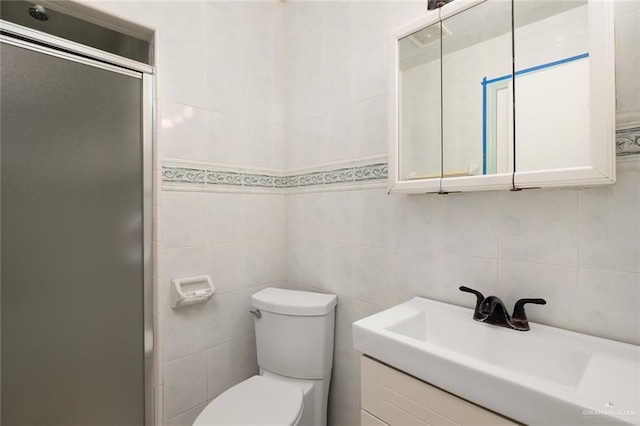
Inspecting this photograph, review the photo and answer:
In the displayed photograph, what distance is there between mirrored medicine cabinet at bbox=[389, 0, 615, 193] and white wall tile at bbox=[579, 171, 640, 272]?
0.11 metres

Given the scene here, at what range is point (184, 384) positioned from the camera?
1.46 metres

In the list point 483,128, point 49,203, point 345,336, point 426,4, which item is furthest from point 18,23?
point 345,336

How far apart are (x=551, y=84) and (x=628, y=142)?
0.25 meters

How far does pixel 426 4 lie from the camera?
122cm

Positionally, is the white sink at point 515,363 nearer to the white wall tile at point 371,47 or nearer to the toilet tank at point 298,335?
the toilet tank at point 298,335

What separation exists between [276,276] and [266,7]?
1.55 m

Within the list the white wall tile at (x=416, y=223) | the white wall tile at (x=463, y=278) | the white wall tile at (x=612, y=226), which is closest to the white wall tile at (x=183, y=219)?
the white wall tile at (x=416, y=223)

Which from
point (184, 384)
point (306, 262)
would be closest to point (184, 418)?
point (184, 384)

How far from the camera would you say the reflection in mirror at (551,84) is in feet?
2.71

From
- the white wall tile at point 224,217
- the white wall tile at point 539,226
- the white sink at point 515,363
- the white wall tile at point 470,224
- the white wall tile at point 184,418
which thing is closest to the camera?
the white sink at point 515,363

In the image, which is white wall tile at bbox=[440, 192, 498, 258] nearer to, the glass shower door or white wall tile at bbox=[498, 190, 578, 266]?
white wall tile at bbox=[498, 190, 578, 266]

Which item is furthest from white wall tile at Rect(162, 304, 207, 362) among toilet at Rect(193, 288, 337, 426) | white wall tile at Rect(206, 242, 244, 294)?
toilet at Rect(193, 288, 337, 426)

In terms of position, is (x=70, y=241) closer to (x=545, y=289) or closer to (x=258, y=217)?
(x=258, y=217)

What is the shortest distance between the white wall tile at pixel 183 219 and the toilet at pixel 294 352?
0.43 metres
